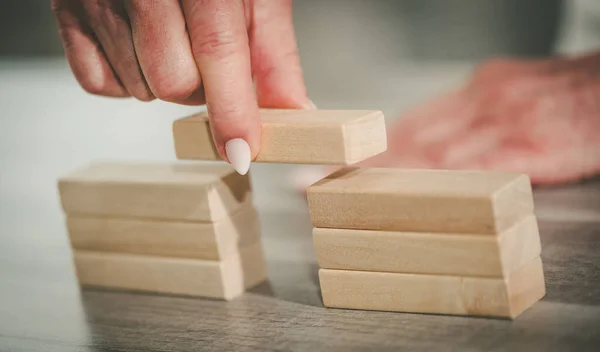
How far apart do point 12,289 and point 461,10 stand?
2521mm

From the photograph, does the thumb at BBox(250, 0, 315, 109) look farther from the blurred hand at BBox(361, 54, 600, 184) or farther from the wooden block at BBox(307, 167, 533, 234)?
the blurred hand at BBox(361, 54, 600, 184)

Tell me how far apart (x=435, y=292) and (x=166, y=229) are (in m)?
0.48

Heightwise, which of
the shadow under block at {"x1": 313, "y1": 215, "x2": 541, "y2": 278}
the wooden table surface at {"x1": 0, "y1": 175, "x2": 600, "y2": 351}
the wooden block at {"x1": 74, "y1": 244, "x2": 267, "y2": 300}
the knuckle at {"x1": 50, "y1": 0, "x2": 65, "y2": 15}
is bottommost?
the wooden table surface at {"x1": 0, "y1": 175, "x2": 600, "y2": 351}

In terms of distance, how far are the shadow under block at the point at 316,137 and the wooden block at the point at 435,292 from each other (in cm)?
18

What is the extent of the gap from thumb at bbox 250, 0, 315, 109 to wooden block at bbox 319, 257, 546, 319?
0.36m

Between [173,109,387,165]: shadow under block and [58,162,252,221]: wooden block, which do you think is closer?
[173,109,387,165]: shadow under block

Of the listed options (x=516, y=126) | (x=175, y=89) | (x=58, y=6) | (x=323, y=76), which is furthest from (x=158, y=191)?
(x=323, y=76)

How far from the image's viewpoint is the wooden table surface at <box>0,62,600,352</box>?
1.09m

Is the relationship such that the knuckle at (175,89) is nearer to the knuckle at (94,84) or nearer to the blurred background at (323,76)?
the knuckle at (94,84)

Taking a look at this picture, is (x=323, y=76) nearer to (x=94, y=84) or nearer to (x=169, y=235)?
(x=94, y=84)

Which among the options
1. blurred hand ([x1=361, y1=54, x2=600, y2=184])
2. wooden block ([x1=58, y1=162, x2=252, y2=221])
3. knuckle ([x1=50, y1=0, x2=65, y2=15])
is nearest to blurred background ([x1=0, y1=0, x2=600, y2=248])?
blurred hand ([x1=361, y1=54, x2=600, y2=184])

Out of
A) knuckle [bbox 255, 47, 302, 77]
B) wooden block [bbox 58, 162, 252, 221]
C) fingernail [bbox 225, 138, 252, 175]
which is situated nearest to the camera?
fingernail [bbox 225, 138, 252, 175]

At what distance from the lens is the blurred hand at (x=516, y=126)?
1.83m

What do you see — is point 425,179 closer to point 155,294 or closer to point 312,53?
point 155,294
